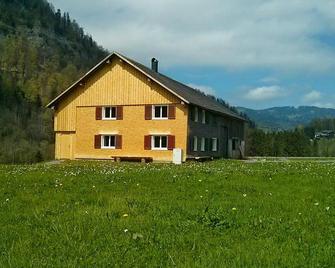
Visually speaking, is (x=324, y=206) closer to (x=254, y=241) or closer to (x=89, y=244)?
(x=254, y=241)

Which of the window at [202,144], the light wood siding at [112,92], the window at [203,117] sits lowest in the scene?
the window at [202,144]

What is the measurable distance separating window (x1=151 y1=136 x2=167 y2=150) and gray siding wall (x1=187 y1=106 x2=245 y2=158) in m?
2.41

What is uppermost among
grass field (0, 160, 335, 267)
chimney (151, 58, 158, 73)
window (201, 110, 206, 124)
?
chimney (151, 58, 158, 73)

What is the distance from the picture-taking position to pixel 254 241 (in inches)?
322

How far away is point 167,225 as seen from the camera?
9422 millimetres

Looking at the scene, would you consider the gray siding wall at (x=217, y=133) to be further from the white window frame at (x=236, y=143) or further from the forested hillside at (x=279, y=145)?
the forested hillside at (x=279, y=145)

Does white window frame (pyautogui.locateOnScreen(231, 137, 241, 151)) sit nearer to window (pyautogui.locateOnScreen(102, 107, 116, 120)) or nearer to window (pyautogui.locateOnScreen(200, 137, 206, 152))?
window (pyautogui.locateOnScreen(200, 137, 206, 152))

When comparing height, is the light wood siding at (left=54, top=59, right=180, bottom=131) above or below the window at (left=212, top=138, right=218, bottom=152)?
above

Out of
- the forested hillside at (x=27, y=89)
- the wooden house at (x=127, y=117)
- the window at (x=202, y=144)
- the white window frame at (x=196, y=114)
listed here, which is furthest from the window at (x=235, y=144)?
the forested hillside at (x=27, y=89)

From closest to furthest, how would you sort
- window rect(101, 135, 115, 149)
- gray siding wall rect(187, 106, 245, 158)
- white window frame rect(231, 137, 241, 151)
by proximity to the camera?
gray siding wall rect(187, 106, 245, 158), window rect(101, 135, 115, 149), white window frame rect(231, 137, 241, 151)

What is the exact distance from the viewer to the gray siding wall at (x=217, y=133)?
2016 inches

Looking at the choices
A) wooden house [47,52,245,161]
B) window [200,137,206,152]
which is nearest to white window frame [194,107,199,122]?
wooden house [47,52,245,161]

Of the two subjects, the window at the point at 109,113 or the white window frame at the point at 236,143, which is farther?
the white window frame at the point at 236,143

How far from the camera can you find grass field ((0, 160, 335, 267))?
7227 mm
